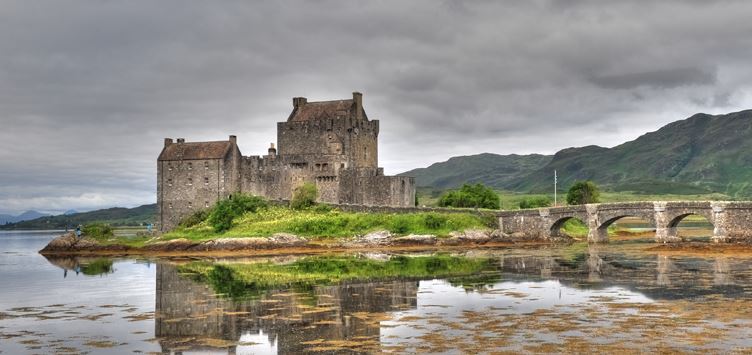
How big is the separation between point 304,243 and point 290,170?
15.9 meters

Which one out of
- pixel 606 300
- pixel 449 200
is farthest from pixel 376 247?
pixel 606 300

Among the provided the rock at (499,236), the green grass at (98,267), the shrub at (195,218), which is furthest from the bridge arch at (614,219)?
the green grass at (98,267)

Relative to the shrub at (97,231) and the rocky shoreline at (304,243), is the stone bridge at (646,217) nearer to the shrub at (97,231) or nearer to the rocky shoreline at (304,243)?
the rocky shoreline at (304,243)

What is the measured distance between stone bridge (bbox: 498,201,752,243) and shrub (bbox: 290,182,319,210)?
63.7ft

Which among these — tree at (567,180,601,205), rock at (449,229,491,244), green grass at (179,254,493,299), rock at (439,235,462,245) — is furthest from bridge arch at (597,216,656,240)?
tree at (567,180,601,205)

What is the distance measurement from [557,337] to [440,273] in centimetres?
2020

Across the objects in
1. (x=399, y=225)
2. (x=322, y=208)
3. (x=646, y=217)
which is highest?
(x=322, y=208)

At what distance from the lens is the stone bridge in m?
55.9

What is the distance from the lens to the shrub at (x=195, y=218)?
76.3 meters

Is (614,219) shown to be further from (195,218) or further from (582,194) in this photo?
(195,218)

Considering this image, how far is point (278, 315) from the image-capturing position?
25031 mm

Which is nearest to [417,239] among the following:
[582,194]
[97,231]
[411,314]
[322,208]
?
[322,208]

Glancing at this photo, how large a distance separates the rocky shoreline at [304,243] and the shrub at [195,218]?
6346mm

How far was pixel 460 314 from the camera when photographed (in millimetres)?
24781
